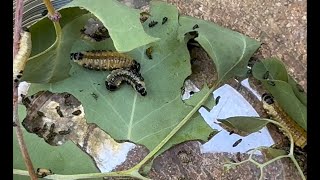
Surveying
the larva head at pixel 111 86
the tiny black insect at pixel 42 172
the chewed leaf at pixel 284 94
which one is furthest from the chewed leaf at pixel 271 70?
the tiny black insect at pixel 42 172

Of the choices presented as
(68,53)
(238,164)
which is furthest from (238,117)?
(68,53)

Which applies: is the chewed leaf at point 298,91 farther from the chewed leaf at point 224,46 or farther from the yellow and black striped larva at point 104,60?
the yellow and black striped larva at point 104,60

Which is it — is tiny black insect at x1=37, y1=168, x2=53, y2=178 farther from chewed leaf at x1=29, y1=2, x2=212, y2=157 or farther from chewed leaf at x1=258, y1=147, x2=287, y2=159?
chewed leaf at x1=258, y1=147, x2=287, y2=159

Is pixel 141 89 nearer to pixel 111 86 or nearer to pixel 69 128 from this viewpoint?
pixel 111 86

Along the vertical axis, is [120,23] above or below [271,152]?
above

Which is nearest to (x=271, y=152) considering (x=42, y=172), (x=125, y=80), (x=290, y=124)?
(x=290, y=124)

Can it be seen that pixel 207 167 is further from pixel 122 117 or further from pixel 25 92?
pixel 25 92

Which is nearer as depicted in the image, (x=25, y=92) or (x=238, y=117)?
(x=238, y=117)

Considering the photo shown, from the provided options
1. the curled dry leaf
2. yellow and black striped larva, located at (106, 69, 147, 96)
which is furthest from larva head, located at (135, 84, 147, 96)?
the curled dry leaf
